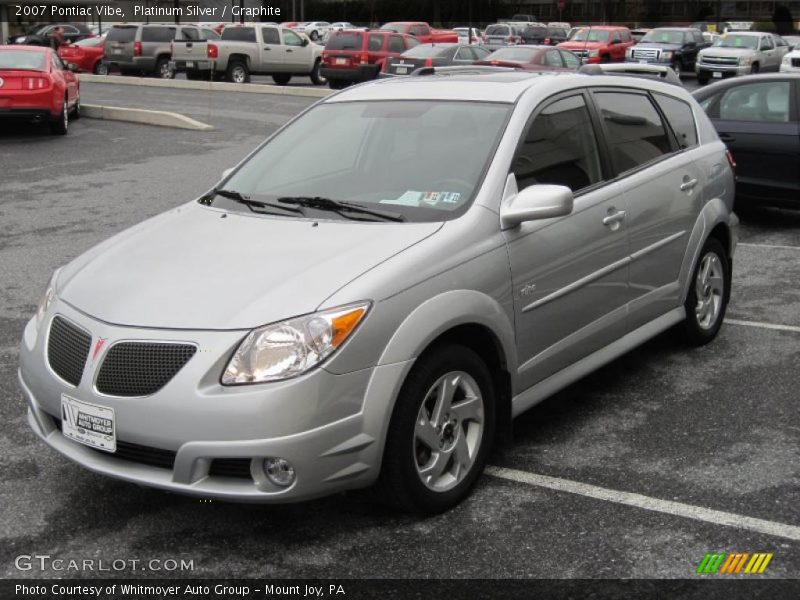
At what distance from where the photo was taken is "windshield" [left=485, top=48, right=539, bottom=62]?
1046 inches

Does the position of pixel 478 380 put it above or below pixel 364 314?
below

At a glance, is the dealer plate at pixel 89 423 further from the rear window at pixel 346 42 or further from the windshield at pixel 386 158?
the rear window at pixel 346 42

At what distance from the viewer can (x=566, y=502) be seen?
4.43 m

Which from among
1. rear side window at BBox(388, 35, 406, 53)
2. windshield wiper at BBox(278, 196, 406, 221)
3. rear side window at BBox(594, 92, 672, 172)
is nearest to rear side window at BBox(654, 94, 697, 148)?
rear side window at BBox(594, 92, 672, 172)

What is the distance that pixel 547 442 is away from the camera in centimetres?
515

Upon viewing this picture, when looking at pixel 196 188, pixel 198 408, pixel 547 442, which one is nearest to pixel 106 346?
pixel 198 408

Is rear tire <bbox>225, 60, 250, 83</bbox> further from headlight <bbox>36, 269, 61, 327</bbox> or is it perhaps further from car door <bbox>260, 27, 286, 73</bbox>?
headlight <bbox>36, 269, 61, 327</bbox>

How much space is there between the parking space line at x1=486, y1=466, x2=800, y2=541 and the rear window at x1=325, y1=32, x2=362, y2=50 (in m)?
26.7

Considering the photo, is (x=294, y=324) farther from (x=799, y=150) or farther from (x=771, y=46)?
(x=771, y=46)

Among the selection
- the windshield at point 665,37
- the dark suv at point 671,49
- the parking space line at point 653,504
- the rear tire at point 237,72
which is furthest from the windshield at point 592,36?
the parking space line at point 653,504

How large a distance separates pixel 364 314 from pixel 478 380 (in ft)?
2.38

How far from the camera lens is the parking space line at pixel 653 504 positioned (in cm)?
418

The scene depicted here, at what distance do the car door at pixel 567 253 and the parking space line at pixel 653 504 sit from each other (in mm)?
422

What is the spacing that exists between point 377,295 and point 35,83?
50.5 feet
